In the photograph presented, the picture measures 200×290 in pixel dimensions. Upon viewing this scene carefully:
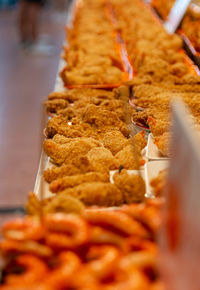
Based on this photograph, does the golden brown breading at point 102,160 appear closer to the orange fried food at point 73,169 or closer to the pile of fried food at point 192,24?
the orange fried food at point 73,169

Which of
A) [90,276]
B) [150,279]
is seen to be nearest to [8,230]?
[90,276]

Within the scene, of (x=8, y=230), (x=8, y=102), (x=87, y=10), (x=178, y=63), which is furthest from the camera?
(x=87, y=10)

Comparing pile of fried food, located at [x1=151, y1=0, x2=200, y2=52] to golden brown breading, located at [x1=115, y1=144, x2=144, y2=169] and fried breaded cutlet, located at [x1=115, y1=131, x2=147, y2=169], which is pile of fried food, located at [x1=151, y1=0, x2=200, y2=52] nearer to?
fried breaded cutlet, located at [x1=115, y1=131, x2=147, y2=169]

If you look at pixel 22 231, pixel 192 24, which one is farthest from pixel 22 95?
pixel 22 231

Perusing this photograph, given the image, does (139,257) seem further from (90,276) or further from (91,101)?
(91,101)

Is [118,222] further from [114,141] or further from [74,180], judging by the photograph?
[114,141]

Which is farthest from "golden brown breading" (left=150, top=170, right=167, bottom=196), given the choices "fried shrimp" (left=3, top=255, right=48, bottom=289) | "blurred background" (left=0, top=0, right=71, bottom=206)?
"blurred background" (left=0, top=0, right=71, bottom=206)

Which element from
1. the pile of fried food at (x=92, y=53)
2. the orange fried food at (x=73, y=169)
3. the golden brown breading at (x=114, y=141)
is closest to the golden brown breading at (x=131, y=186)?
the orange fried food at (x=73, y=169)
